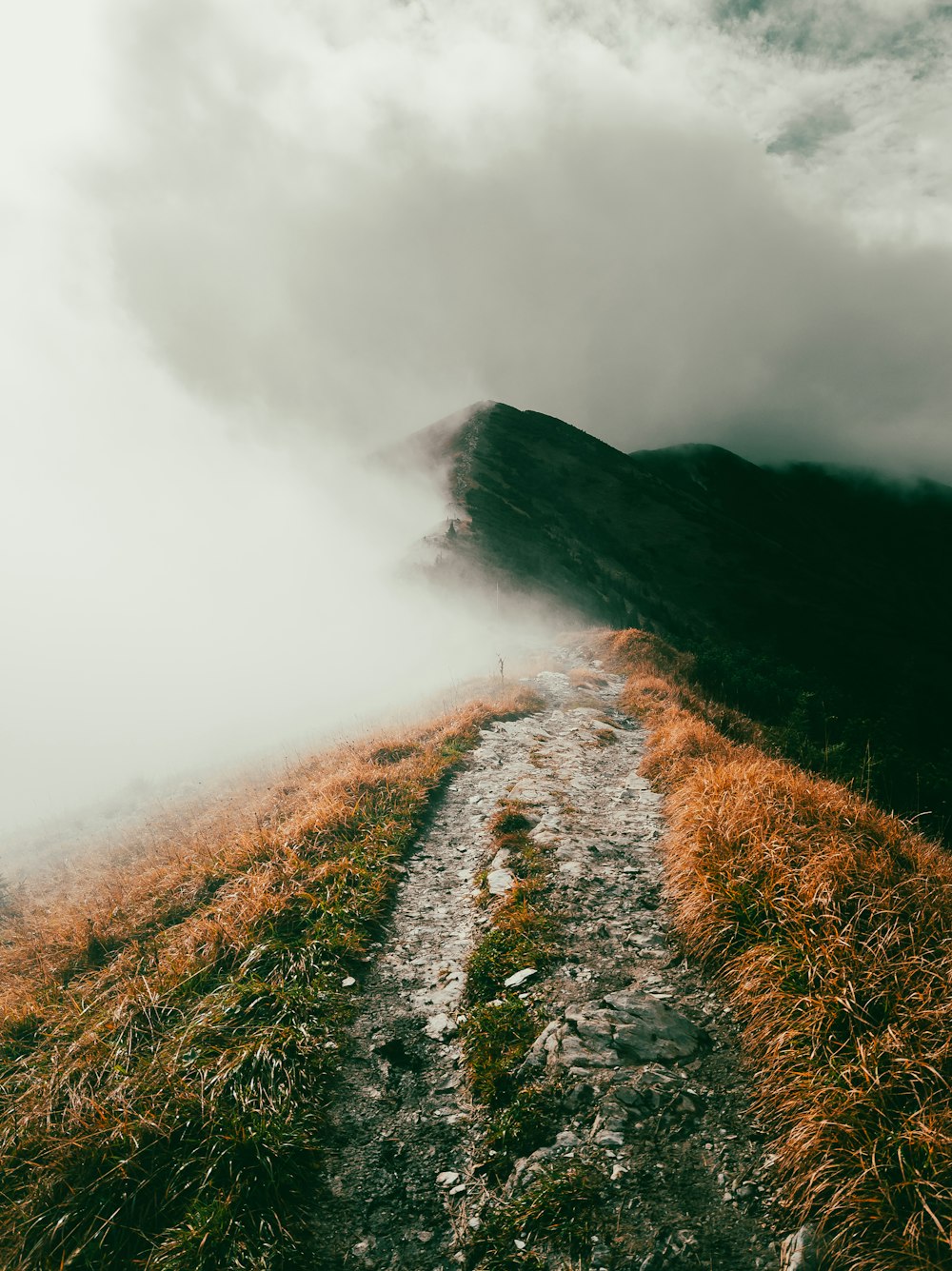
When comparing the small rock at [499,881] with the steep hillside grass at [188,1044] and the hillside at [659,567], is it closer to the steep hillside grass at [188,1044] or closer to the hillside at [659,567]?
the steep hillside grass at [188,1044]

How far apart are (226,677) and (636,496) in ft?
424

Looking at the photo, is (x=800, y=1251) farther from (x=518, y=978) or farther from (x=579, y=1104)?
→ (x=518, y=978)

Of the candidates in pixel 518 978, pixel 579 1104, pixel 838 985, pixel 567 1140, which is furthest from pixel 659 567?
pixel 567 1140

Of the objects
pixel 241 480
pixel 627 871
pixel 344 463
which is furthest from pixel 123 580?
pixel 627 871

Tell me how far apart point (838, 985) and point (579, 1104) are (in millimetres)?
2626

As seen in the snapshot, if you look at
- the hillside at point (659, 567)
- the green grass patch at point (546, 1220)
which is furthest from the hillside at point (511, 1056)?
the hillside at point (659, 567)

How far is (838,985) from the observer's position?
5.03 m

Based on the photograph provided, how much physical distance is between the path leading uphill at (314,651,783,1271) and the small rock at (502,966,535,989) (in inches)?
10.3

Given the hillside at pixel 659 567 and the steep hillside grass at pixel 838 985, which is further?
the hillside at pixel 659 567

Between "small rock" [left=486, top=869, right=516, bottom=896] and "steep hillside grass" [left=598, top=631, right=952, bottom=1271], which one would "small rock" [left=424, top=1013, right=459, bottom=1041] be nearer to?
"small rock" [left=486, top=869, right=516, bottom=896]

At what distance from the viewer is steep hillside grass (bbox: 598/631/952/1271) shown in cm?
362

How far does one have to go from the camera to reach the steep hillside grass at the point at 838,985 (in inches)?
143

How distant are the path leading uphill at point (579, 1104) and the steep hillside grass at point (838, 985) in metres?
0.44

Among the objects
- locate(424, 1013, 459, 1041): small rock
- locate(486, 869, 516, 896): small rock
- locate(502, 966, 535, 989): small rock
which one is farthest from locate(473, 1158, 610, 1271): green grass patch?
locate(486, 869, 516, 896): small rock
